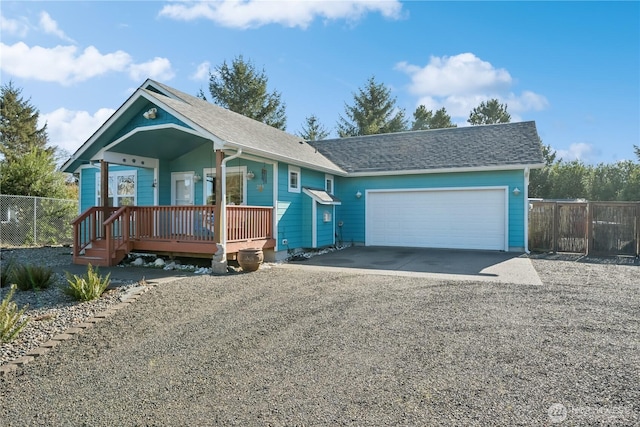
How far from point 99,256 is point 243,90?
74.2 ft

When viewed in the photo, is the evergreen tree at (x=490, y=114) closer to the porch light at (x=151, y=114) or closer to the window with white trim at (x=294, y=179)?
the window with white trim at (x=294, y=179)

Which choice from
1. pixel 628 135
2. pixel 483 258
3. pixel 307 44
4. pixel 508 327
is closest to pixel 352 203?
pixel 483 258

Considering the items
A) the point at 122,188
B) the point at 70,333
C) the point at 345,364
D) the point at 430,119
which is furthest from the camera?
the point at 430,119

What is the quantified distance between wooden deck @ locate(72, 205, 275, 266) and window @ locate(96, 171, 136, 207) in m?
2.95

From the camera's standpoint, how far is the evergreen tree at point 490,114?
35.8 meters

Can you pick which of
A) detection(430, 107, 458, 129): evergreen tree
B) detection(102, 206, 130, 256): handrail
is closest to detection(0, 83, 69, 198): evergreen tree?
detection(102, 206, 130, 256): handrail

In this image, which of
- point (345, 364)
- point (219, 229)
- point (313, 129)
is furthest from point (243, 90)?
point (345, 364)

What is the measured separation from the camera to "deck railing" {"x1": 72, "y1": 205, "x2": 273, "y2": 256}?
29.6 ft

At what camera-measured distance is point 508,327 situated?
182 inches

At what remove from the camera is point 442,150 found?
559 inches

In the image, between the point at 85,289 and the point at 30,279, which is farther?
the point at 30,279

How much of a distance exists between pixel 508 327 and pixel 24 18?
12.0 meters

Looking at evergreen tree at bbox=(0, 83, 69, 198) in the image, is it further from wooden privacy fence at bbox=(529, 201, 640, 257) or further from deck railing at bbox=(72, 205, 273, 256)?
wooden privacy fence at bbox=(529, 201, 640, 257)

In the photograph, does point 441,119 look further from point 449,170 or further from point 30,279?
point 30,279
